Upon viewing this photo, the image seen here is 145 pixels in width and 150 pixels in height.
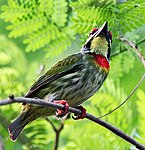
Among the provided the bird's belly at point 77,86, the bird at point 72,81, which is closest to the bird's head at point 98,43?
the bird at point 72,81

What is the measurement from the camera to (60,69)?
342 centimetres

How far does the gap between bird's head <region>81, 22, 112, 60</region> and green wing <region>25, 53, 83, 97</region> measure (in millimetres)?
96

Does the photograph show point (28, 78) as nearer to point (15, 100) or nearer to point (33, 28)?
point (33, 28)

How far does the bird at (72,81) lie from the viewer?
3.31m

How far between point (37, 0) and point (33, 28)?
150 millimetres

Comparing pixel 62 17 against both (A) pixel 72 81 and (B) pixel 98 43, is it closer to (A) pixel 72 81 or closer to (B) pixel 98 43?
(B) pixel 98 43

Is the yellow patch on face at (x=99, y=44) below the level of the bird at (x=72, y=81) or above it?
above

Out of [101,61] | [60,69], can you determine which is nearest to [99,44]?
[101,61]

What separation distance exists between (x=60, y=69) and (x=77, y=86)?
0.42 ft

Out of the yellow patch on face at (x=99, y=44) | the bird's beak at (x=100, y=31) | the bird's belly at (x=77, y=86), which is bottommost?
the bird's belly at (x=77, y=86)

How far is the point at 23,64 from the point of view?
163 inches

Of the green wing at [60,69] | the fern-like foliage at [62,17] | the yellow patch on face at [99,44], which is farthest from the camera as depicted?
the yellow patch on face at [99,44]

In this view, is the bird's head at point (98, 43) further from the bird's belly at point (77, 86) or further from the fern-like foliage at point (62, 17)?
the bird's belly at point (77, 86)

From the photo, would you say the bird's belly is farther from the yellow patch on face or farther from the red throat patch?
the yellow patch on face
